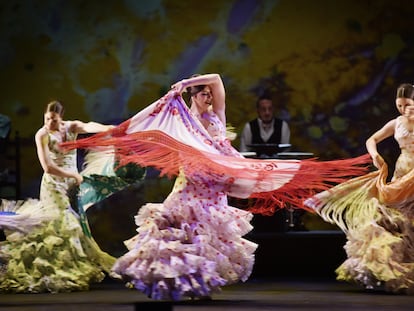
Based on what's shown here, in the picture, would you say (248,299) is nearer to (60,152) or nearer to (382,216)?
(382,216)

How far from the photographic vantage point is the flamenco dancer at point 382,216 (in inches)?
261

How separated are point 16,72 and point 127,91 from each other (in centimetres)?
102

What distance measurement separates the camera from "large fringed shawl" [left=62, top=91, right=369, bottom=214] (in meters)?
5.73

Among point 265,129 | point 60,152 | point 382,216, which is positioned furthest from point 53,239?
point 265,129

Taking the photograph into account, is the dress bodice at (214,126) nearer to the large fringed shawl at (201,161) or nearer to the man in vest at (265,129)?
the large fringed shawl at (201,161)

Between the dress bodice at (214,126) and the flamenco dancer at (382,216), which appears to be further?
the flamenco dancer at (382,216)

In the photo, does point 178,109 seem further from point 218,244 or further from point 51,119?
point 51,119

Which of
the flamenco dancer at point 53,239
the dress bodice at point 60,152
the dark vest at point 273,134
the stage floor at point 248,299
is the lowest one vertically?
the stage floor at point 248,299

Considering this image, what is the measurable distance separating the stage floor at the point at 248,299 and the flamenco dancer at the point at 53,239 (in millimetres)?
164

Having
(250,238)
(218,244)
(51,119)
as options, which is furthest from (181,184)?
(250,238)

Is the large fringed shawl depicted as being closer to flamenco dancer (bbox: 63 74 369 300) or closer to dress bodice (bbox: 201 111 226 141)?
flamenco dancer (bbox: 63 74 369 300)

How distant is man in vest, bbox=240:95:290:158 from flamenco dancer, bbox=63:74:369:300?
2915 mm

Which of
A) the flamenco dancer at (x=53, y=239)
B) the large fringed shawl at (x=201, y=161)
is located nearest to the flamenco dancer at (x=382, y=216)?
the large fringed shawl at (x=201, y=161)

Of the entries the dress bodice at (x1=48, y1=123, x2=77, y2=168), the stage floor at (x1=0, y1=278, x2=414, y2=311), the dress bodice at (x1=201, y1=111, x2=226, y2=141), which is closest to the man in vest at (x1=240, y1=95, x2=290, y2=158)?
the stage floor at (x1=0, y1=278, x2=414, y2=311)
